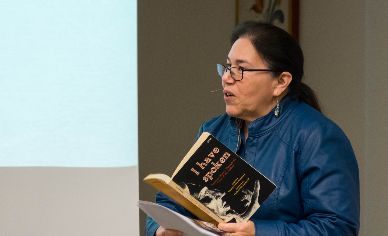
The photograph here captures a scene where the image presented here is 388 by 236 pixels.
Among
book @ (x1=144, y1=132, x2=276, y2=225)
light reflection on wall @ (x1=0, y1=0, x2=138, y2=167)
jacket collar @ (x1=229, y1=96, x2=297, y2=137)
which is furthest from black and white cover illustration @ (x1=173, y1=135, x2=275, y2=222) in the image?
light reflection on wall @ (x1=0, y1=0, x2=138, y2=167)

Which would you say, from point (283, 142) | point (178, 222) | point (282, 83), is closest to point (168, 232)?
point (178, 222)

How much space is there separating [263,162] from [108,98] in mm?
892

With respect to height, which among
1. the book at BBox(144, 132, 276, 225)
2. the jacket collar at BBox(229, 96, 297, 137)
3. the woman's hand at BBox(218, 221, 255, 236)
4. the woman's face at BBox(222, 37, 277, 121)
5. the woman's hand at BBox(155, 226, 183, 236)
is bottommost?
the woman's hand at BBox(155, 226, 183, 236)

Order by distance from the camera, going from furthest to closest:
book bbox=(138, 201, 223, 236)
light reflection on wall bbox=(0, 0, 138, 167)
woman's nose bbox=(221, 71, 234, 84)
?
1. light reflection on wall bbox=(0, 0, 138, 167)
2. woman's nose bbox=(221, 71, 234, 84)
3. book bbox=(138, 201, 223, 236)

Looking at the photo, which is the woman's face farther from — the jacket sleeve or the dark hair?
the jacket sleeve

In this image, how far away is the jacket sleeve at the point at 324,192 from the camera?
1547 millimetres

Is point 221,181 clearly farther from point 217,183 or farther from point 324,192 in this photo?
point 324,192

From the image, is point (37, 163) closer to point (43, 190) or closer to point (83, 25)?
point (43, 190)

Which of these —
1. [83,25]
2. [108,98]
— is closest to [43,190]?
[108,98]

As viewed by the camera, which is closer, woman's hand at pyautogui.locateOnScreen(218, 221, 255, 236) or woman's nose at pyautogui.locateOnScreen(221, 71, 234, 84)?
woman's hand at pyautogui.locateOnScreen(218, 221, 255, 236)

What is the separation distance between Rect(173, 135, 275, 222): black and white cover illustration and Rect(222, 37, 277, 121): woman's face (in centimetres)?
16

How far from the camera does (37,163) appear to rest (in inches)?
90.6

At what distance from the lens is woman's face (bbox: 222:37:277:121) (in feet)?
5.50

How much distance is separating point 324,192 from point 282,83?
0.31 meters
